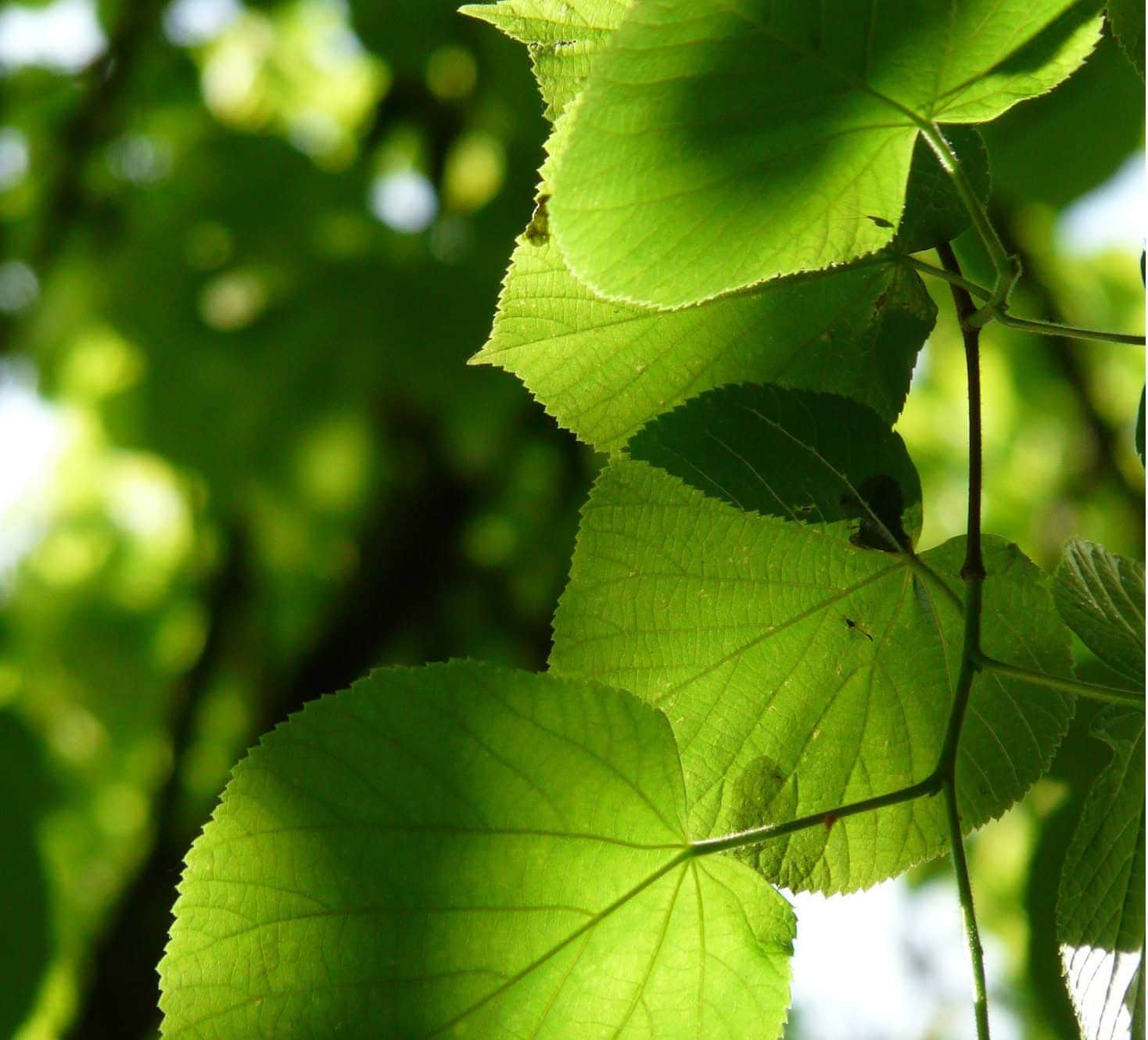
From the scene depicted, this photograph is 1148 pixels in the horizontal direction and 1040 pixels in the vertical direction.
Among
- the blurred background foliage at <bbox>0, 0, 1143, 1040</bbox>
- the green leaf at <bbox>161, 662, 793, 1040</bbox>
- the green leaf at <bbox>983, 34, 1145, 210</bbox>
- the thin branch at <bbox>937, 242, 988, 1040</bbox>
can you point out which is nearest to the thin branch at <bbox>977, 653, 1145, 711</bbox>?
the thin branch at <bbox>937, 242, 988, 1040</bbox>

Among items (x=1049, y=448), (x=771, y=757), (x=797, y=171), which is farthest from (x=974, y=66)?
(x=1049, y=448)

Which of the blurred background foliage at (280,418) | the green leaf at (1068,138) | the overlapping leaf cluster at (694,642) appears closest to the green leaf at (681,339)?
the overlapping leaf cluster at (694,642)

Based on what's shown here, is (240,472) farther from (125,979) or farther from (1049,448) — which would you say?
(1049,448)

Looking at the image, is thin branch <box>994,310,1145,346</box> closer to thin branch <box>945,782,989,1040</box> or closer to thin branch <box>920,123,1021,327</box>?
thin branch <box>920,123,1021,327</box>

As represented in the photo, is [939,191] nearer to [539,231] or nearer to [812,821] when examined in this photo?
[539,231]

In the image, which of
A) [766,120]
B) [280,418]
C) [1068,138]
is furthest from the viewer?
[280,418]

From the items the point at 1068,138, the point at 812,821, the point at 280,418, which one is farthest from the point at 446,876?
the point at 280,418
